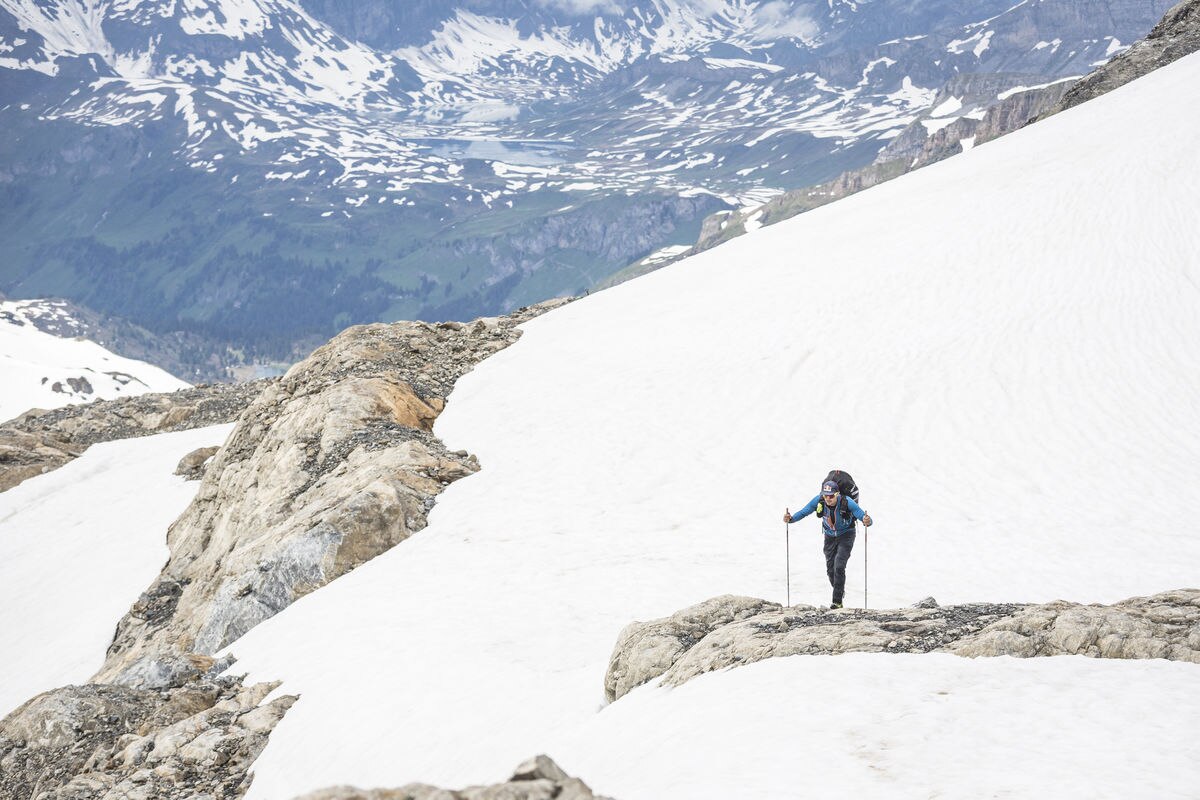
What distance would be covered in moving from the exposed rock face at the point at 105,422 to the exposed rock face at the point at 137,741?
113ft

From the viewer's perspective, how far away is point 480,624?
16.6m

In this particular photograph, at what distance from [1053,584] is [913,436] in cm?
757

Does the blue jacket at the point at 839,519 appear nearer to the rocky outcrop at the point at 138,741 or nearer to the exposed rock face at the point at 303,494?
the rocky outcrop at the point at 138,741

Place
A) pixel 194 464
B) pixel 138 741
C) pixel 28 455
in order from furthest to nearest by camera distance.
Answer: pixel 28 455, pixel 194 464, pixel 138 741

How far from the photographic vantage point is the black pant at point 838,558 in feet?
49.1

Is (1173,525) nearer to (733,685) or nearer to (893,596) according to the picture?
(893,596)

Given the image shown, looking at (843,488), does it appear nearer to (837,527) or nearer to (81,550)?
(837,527)

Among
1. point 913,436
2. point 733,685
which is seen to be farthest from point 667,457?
point 733,685

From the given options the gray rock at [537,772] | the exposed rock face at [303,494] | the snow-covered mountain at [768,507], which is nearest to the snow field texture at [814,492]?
the snow-covered mountain at [768,507]

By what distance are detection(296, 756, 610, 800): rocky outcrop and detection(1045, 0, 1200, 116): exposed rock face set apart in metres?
62.1

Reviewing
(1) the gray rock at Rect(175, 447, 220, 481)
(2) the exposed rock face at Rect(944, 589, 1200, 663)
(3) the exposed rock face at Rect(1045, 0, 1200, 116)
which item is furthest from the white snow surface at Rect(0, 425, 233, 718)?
(3) the exposed rock face at Rect(1045, 0, 1200, 116)

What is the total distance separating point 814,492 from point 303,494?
14.2m

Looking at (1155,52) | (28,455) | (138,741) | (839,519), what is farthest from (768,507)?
(1155,52)

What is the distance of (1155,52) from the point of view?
56.3 meters
